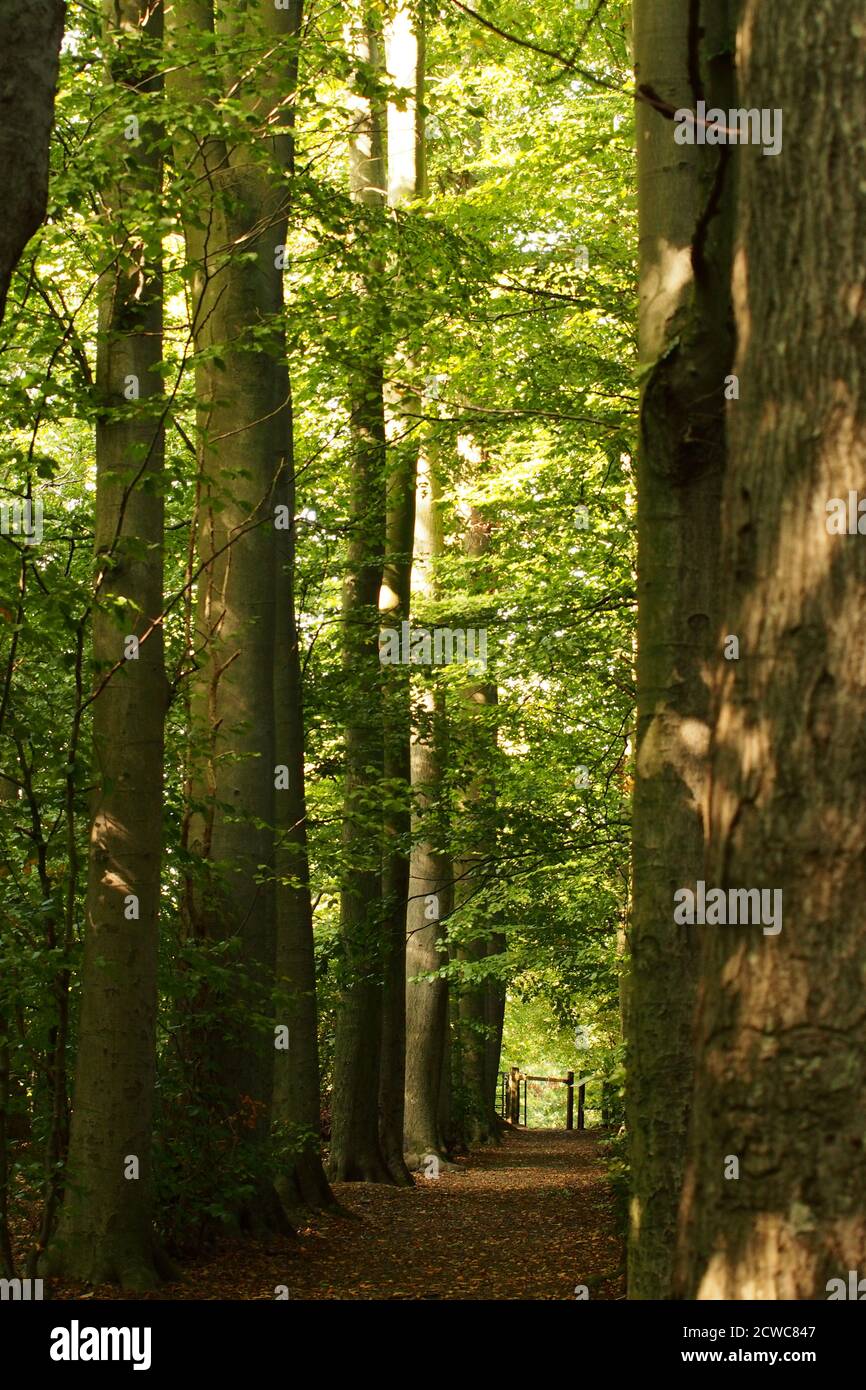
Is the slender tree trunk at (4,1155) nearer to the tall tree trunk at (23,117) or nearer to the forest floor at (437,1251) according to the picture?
the forest floor at (437,1251)

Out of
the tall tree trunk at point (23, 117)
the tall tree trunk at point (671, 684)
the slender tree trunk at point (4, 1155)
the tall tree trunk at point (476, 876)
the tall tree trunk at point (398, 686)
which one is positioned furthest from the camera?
the tall tree trunk at point (476, 876)

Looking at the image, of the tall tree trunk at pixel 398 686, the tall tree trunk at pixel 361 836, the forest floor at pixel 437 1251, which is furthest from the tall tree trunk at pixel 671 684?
the tall tree trunk at pixel 361 836

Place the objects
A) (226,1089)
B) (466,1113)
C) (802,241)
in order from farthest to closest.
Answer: (466,1113), (226,1089), (802,241)

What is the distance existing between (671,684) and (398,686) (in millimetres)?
10750

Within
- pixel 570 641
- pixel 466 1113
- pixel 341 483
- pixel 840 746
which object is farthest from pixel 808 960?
pixel 466 1113

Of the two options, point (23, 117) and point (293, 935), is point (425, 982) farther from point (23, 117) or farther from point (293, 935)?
point (23, 117)

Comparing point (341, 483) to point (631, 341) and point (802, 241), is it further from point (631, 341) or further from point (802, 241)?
point (802, 241)

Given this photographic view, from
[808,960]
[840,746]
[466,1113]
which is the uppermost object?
[840,746]

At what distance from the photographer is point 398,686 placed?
51.2ft

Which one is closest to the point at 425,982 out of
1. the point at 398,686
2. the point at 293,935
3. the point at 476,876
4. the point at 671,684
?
the point at 476,876

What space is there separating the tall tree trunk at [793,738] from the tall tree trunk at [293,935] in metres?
8.89

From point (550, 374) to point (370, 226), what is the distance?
7.02 ft

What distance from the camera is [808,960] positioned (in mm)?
2791

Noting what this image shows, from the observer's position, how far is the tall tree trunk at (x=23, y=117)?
320 cm
